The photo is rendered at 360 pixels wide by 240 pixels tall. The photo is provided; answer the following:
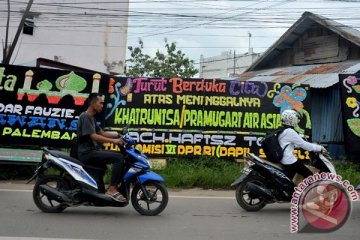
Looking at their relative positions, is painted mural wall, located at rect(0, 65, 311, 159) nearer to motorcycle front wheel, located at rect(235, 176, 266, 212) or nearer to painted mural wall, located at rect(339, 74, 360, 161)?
painted mural wall, located at rect(339, 74, 360, 161)

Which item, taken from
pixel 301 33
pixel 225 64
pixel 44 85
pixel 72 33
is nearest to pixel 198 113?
pixel 44 85

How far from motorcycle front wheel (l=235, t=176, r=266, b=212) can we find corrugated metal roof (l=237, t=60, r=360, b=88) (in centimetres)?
498

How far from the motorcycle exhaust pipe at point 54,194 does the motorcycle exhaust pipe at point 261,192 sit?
96.4 inches

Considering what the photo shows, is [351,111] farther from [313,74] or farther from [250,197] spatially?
[250,197]

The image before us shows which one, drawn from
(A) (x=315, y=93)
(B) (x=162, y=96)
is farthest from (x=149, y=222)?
(A) (x=315, y=93)

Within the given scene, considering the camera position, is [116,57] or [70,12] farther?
[116,57]

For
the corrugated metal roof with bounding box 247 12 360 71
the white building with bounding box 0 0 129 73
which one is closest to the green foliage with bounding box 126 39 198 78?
the white building with bounding box 0 0 129 73

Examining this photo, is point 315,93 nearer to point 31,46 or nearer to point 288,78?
point 288,78

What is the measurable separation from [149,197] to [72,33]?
24016mm

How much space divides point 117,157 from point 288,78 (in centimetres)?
800

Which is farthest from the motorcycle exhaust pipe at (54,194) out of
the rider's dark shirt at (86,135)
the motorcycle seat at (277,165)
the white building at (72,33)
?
the white building at (72,33)

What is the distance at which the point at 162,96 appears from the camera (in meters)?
9.87

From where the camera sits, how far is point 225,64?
42.1m

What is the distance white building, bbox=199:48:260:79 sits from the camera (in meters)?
38.2
